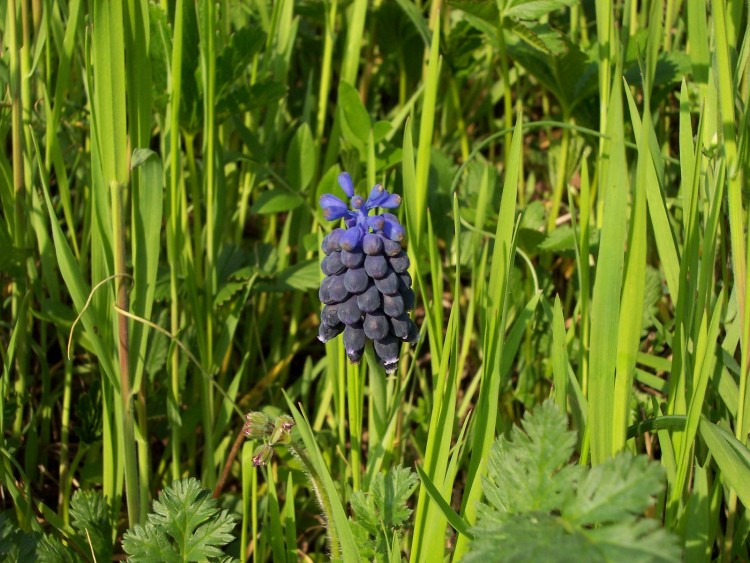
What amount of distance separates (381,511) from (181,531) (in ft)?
1.26

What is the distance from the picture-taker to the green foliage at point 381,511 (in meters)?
1.60

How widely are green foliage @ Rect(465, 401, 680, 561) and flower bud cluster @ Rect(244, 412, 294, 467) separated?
0.43 meters

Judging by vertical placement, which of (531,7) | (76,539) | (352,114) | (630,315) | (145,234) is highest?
(531,7)

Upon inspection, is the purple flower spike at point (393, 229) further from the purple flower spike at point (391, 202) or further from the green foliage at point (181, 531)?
the green foliage at point (181, 531)

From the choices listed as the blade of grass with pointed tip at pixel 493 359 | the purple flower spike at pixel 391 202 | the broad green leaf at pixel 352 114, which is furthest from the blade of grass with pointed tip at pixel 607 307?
the broad green leaf at pixel 352 114

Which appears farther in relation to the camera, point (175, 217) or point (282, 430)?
point (175, 217)

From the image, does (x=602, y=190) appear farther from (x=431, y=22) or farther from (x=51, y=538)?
(x=51, y=538)

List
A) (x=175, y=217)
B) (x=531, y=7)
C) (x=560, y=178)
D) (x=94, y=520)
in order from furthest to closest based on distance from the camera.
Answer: (x=560, y=178) → (x=531, y=7) → (x=175, y=217) → (x=94, y=520)

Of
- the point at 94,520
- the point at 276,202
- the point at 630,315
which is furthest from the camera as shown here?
the point at 276,202

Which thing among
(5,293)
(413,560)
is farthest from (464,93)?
(413,560)

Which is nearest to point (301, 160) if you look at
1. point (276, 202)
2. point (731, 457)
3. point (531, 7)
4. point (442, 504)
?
point (276, 202)

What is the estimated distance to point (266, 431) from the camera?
1.59m

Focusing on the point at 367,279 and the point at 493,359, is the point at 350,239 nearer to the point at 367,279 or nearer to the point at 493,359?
the point at 367,279

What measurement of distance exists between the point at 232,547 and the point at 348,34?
1.55 metres
